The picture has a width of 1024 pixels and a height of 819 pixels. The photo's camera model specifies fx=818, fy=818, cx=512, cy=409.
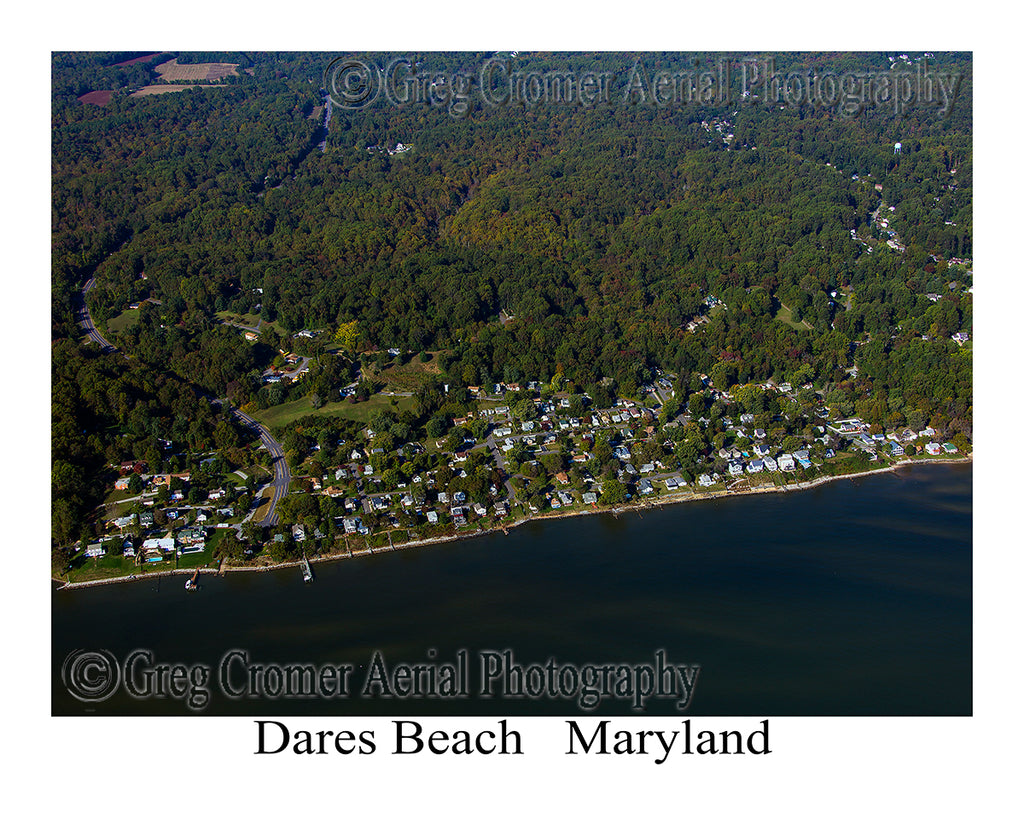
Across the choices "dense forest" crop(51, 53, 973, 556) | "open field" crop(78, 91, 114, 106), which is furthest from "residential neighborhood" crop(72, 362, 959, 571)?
"open field" crop(78, 91, 114, 106)

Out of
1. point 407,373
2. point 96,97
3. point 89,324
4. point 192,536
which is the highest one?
point 96,97

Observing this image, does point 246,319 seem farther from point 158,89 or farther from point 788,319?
point 158,89

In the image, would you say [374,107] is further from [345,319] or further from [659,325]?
[659,325]

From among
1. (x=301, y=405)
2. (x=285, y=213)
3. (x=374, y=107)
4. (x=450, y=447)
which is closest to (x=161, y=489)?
(x=301, y=405)

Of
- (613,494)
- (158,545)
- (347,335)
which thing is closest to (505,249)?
(347,335)

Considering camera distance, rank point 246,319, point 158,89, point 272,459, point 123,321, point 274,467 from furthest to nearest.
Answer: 1. point 158,89
2. point 246,319
3. point 123,321
4. point 272,459
5. point 274,467

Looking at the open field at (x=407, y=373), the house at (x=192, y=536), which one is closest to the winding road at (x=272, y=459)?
the house at (x=192, y=536)
